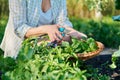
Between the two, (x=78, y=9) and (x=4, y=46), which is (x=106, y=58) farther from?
(x=78, y=9)

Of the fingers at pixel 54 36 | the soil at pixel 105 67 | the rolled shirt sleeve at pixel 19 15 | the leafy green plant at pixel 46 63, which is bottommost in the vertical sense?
the soil at pixel 105 67

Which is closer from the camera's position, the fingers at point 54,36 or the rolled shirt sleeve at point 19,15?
the fingers at point 54,36

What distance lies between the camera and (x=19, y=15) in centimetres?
316

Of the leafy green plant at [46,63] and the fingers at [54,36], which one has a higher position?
the fingers at [54,36]

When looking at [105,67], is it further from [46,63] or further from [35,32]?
[46,63]

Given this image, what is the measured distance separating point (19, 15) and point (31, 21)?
0.14 metres

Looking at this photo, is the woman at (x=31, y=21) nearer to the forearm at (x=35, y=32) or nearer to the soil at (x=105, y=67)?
the forearm at (x=35, y=32)

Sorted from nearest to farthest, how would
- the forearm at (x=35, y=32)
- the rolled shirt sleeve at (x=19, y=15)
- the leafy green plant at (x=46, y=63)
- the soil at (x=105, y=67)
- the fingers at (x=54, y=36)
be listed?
the leafy green plant at (x=46, y=63)
the fingers at (x=54, y=36)
the forearm at (x=35, y=32)
the rolled shirt sleeve at (x=19, y=15)
the soil at (x=105, y=67)

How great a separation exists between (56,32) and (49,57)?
0.28 meters

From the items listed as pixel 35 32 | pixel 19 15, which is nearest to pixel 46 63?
pixel 35 32

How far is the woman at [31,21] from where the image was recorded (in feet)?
10.0

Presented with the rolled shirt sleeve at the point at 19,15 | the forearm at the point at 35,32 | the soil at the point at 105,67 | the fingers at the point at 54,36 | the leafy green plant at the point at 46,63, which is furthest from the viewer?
the soil at the point at 105,67

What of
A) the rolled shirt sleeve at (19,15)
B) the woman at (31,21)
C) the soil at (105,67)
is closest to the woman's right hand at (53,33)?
the woman at (31,21)

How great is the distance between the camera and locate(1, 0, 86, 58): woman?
305cm
